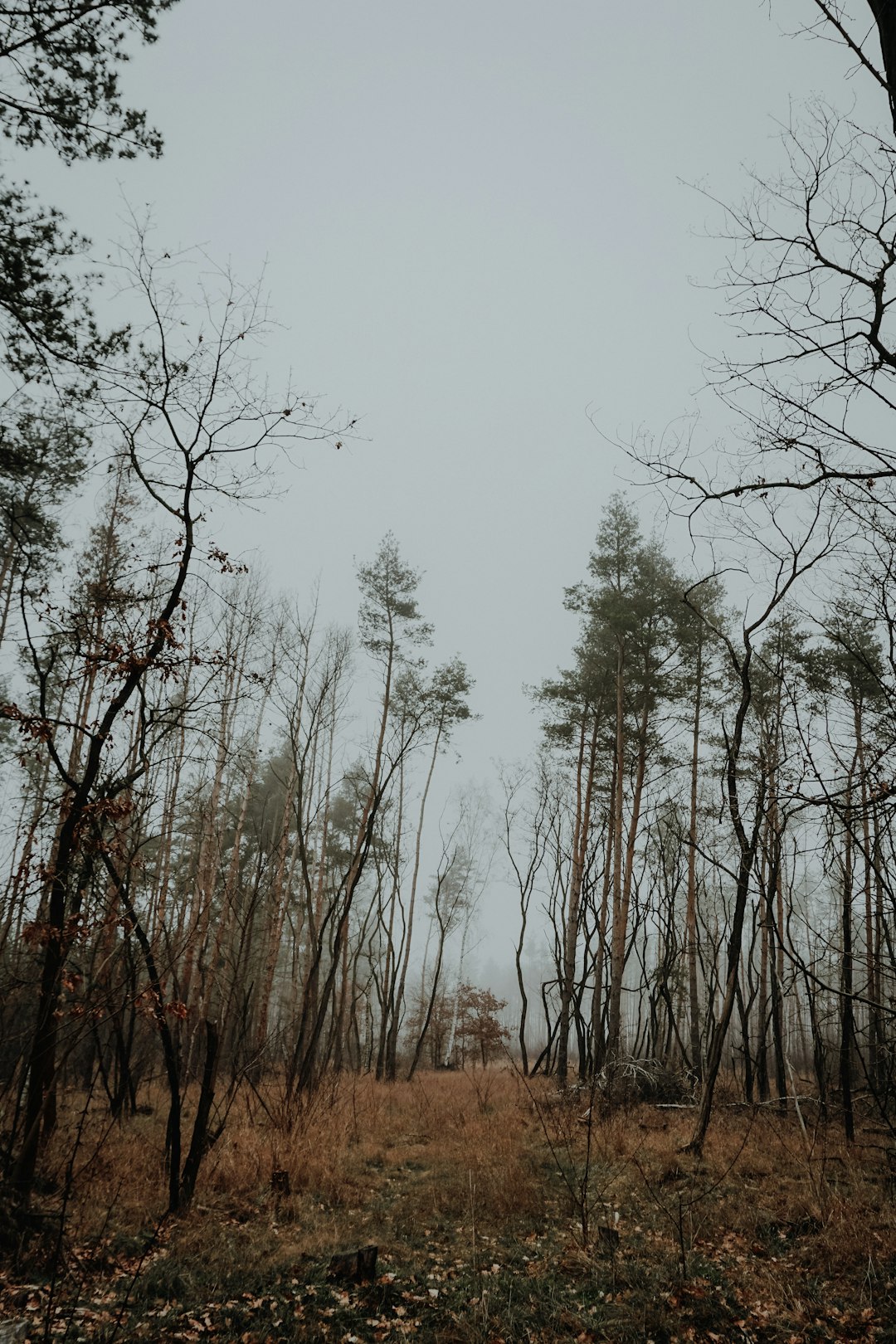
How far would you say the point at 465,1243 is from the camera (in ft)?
16.9

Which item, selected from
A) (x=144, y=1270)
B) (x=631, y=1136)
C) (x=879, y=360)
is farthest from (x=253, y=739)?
(x=879, y=360)

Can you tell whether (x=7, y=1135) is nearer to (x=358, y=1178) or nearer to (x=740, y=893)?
(x=358, y=1178)

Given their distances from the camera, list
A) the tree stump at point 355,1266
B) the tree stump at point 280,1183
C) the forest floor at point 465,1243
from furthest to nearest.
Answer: the tree stump at point 280,1183, the tree stump at point 355,1266, the forest floor at point 465,1243

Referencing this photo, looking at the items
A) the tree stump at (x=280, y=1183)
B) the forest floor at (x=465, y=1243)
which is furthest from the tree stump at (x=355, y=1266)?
the tree stump at (x=280, y=1183)

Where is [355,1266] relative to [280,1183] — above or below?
above

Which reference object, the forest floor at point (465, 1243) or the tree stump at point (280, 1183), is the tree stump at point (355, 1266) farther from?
the tree stump at point (280, 1183)

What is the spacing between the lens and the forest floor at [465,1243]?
3.80m

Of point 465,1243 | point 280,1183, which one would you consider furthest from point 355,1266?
point 280,1183

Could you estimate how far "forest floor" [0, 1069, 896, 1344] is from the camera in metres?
3.80

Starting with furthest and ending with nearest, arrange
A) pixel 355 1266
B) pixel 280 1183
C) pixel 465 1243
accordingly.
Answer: pixel 280 1183
pixel 465 1243
pixel 355 1266

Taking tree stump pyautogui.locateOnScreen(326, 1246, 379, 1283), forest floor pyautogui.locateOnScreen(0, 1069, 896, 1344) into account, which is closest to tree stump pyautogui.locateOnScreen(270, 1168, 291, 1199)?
forest floor pyautogui.locateOnScreen(0, 1069, 896, 1344)

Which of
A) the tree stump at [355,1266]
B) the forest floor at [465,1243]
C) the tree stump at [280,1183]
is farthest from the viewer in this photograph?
the tree stump at [280,1183]

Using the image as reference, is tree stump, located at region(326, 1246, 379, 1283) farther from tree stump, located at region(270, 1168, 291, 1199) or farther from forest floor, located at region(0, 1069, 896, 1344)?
tree stump, located at region(270, 1168, 291, 1199)

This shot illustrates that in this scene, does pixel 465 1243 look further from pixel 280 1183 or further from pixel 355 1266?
pixel 280 1183
